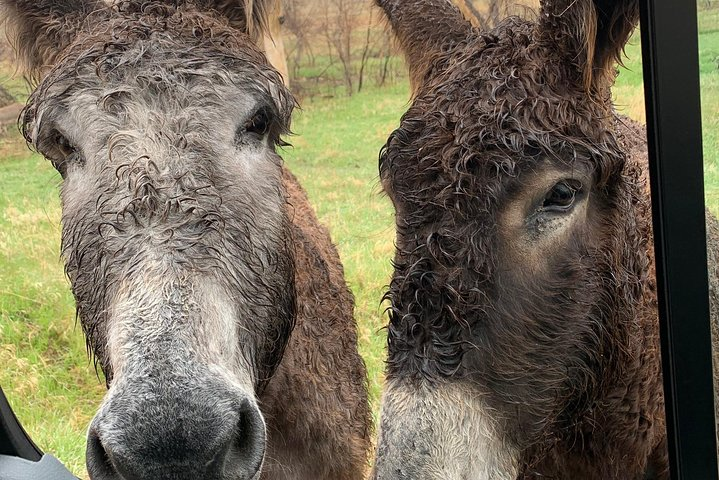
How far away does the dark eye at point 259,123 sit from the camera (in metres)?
1.70

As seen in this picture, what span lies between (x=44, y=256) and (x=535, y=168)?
1453 mm

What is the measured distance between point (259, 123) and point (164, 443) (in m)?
0.78

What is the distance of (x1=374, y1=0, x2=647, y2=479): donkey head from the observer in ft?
5.17

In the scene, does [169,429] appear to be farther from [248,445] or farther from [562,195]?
[562,195]

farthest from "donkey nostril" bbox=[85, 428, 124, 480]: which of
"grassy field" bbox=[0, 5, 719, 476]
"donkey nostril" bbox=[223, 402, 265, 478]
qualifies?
"grassy field" bbox=[0, 5, 719, 476]

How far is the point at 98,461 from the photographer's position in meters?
1.44

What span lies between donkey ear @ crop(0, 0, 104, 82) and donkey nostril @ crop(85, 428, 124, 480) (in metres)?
0.99

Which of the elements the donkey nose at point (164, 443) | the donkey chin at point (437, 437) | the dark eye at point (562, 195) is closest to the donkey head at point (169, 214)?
the donkey nose at point (164, 443)

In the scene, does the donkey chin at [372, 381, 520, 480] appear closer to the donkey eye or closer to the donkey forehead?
the donkey forehead

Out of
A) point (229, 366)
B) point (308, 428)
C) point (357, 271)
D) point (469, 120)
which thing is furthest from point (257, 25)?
point (308, 428)

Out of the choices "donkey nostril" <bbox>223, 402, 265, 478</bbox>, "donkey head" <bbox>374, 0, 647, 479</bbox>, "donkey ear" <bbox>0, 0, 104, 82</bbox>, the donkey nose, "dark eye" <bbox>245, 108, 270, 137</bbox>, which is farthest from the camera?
"donkey ear" <bbox>0, 0, 104, 82</bbox>

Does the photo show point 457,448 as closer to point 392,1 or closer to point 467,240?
point 467,240

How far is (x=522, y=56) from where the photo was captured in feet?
5.58

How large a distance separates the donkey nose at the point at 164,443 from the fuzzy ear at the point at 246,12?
981 mm
